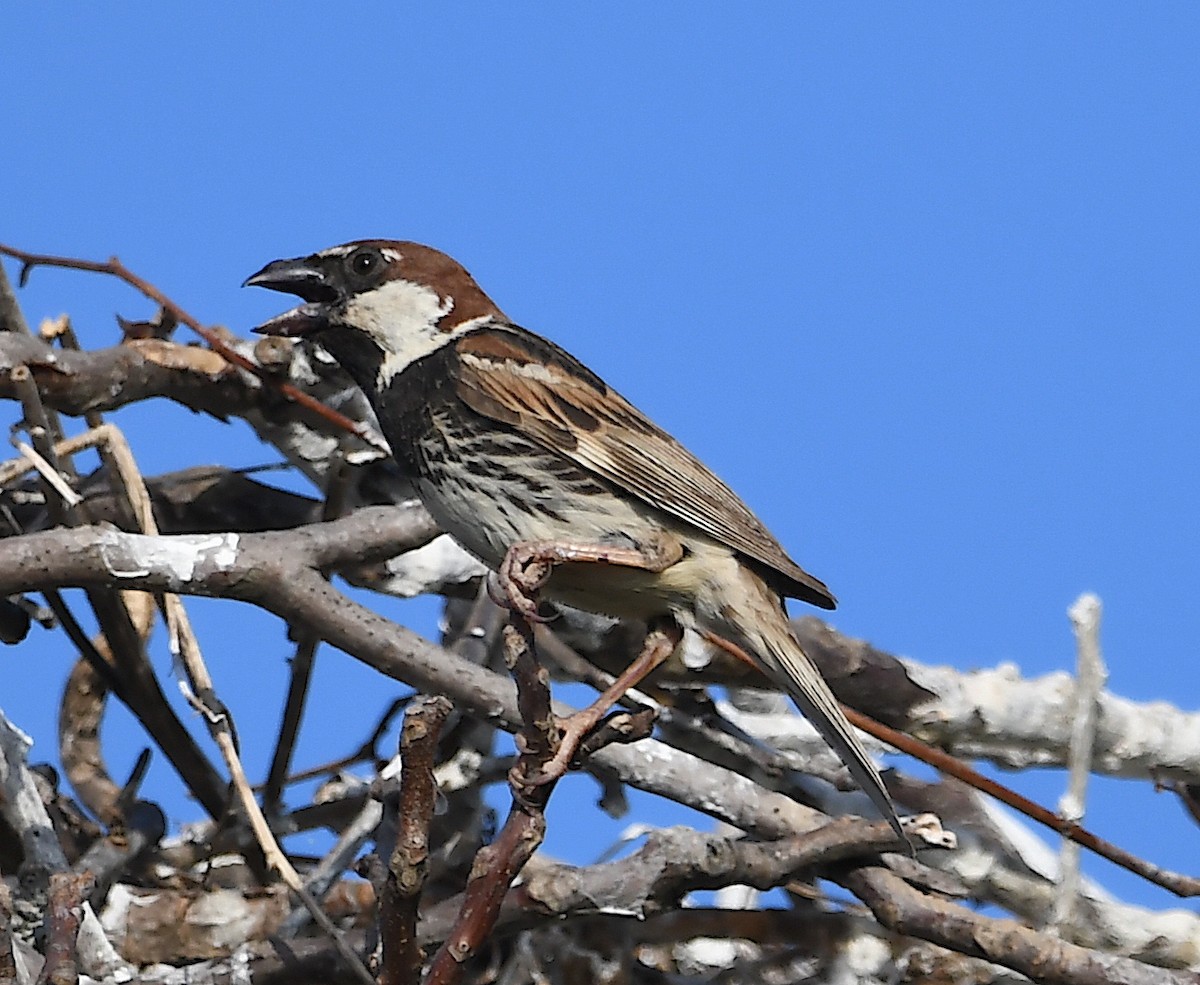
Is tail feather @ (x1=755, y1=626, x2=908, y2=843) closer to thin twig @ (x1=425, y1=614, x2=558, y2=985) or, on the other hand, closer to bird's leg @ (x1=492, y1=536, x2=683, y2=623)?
bird's leg @ (x1=492, y1=536, x2=683, y2=623)

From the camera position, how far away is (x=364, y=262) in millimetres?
3465

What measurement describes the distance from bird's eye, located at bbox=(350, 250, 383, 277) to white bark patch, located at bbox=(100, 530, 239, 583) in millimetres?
606

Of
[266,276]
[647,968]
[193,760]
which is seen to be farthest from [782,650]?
[193,760]

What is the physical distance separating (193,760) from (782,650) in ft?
5.00

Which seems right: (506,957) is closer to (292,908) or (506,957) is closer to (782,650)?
(292,908)

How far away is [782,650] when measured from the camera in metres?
3.18

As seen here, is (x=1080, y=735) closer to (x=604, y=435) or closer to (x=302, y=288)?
(x=604, y=435)

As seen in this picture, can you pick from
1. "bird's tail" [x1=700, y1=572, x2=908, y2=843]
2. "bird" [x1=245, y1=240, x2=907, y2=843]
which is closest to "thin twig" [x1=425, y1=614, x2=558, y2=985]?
"bird" [x1=245, y1=240, x2=907, y2=843]

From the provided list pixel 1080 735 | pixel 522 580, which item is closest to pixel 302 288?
pixel 522 580

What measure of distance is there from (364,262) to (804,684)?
1.15 metres

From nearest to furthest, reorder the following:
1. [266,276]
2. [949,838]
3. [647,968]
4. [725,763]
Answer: [949,838], [266,276], [647,968], [725,763]

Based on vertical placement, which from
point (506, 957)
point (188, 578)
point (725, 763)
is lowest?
point (506, 957)

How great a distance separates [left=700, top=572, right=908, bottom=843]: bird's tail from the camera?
3.05m

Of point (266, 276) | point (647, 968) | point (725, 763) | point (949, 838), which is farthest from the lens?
point (725, 763)
